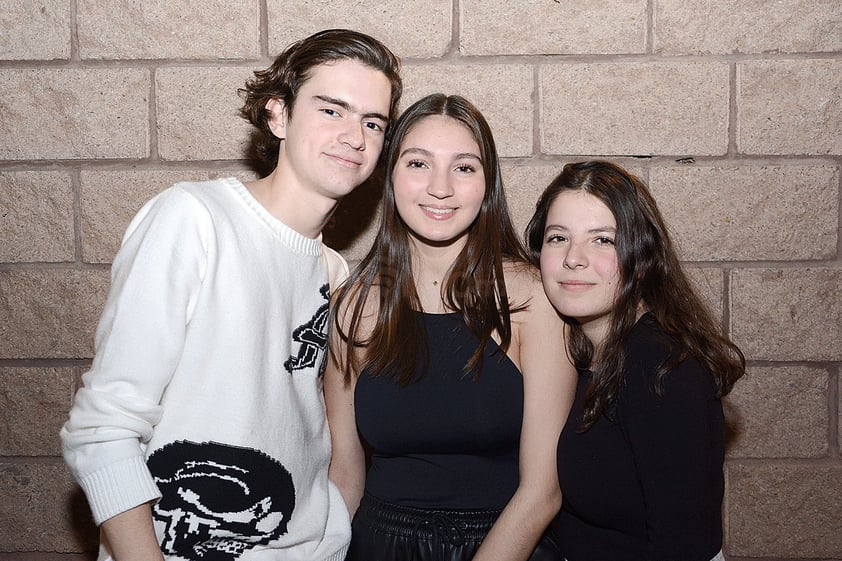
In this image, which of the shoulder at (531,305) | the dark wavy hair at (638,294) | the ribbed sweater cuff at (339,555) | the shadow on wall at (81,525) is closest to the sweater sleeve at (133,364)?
the ribbed sweater cuff at (339,555)

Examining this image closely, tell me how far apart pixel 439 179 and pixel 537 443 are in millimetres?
656

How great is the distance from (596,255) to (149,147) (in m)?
1.35

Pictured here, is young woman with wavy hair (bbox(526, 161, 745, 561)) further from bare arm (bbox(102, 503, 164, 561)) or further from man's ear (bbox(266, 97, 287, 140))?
bare arm (bbox(102, 503, 164, 561))

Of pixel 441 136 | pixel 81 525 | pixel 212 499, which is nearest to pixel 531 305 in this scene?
pixel 441 136

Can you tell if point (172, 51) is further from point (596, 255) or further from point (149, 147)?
point (596, 255)

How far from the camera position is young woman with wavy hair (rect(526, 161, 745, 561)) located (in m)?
1.43

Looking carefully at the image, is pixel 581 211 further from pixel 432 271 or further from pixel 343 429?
pixel 343 429

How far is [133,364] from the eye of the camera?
1.38 m

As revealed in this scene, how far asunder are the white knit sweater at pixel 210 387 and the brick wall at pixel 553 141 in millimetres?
664

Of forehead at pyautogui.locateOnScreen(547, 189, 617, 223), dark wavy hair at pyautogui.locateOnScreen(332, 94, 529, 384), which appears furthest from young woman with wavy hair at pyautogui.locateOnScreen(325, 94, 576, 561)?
forehead at pyautogui.locateOnScreen(547, 189, 617, 223)

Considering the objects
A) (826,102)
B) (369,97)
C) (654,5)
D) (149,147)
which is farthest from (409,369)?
(826,102)

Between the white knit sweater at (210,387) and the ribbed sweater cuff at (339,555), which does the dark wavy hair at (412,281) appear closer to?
the white knit sweater at (210,387)

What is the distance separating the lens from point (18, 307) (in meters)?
2.24

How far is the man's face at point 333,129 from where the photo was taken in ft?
5.42
